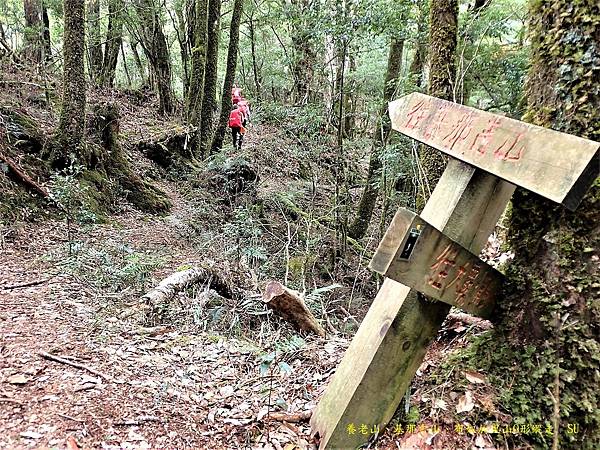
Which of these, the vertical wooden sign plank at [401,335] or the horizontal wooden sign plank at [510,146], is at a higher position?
the horizontal wooden sign plank at [510,146]

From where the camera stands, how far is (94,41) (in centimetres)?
1443

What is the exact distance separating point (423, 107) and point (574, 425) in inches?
76.1

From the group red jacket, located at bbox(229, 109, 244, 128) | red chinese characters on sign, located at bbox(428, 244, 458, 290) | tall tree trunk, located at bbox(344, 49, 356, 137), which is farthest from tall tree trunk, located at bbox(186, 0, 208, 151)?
red chinese characters on sign, located at bbox(428, 244, 458, 290)

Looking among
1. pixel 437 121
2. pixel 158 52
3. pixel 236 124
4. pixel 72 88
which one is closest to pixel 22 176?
pixel 72 88

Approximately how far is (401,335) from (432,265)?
1.59 ft

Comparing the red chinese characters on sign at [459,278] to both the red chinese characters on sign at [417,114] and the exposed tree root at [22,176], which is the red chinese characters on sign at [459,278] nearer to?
the red chinese characters on sign at [417,114]

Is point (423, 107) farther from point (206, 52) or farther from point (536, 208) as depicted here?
point (206, 52)

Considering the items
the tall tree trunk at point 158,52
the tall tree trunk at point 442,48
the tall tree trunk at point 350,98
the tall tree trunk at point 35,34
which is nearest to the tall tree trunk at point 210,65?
the tall tree trunk at point 158,52

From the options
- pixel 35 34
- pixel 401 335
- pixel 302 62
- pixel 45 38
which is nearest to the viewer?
pixel 401 335

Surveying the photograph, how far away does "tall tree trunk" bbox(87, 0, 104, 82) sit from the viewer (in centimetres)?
1433

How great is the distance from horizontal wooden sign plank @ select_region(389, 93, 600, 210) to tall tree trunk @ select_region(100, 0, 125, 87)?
46.0 feet

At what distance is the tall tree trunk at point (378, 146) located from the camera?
30.0ft

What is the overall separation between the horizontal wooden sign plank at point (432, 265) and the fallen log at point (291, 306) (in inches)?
92.1

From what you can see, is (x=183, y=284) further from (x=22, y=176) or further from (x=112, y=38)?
(x=112, y=38)
